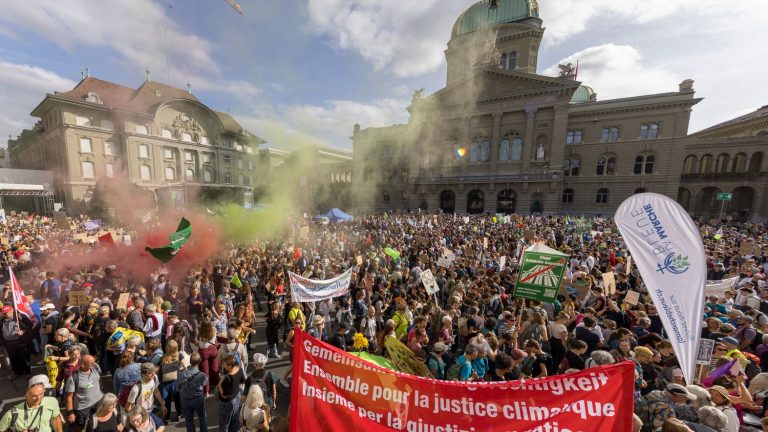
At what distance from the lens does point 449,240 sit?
16.5 meters

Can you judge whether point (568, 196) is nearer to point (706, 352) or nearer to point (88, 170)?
point (706, 352)

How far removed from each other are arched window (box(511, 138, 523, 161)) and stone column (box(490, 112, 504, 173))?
177 cm

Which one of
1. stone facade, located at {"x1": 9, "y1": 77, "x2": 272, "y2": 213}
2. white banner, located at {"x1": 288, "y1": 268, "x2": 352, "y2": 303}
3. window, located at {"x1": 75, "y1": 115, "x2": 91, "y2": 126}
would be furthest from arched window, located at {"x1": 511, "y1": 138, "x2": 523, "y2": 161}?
window, located at {"x1": 75, "y1": 115, "x2": 91, "y2": 126}

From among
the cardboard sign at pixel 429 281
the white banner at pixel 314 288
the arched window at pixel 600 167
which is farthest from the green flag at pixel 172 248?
the arched window at pixel 600 167

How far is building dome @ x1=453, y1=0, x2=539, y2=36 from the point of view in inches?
1526

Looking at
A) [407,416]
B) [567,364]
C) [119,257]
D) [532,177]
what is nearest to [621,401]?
[407,416]

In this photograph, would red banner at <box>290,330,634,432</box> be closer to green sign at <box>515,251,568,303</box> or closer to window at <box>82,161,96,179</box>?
green sign at <box>515,251,568,303</box>

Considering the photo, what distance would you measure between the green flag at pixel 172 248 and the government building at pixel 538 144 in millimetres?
31373

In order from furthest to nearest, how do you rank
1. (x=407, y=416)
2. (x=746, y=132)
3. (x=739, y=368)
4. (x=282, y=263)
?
(x=746, y=132) < (x=282, y=263) < (x=739, y=368) < (x=407, y=416)

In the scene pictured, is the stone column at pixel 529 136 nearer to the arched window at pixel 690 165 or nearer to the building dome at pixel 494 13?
the building dome at pixel 494 13

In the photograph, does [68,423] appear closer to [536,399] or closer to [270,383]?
[270,383]

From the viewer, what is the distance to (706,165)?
36906mm

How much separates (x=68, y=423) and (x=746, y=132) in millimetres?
65075

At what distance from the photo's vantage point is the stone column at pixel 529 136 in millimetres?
33500
